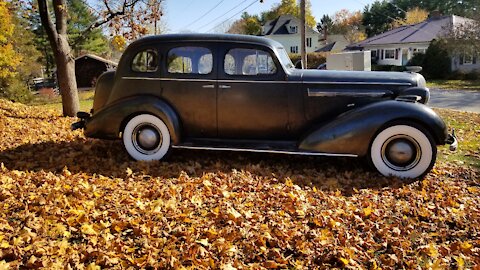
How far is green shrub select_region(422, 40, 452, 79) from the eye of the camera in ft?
101

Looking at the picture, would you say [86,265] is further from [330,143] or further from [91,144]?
[91,144]

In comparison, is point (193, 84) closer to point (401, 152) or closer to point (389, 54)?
point (401, 152)

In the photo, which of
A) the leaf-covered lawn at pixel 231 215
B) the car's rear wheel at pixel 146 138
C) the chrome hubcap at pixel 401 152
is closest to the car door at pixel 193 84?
the car's rear wheel at pixel 146 138

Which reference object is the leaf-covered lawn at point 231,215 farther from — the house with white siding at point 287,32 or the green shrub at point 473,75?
the house with white siding at point 287,32

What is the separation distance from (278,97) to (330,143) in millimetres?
1028

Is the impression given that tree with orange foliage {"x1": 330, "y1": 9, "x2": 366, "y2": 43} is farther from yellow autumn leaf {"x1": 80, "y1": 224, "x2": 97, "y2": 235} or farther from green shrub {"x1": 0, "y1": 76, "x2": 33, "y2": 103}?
yellow autumn leaf {"x1": 80, "y1": 224, "x2": 97, "y2": 235}

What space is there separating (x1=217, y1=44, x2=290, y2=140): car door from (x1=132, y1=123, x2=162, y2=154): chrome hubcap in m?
1.05

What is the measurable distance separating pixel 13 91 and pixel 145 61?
889 inches

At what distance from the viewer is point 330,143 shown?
5051 mm

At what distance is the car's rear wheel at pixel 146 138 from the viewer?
5.59 m

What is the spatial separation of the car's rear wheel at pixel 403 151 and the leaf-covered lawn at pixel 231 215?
21 centimetres

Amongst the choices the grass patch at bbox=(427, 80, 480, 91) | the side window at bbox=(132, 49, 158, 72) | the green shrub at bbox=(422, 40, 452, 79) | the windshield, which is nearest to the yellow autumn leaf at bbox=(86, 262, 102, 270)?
the side window at bbox=(132, 49, 158, 72)

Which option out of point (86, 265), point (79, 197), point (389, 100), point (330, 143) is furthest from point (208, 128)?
point (86, 265)

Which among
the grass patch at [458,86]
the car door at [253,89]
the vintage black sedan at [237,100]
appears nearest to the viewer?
the vintage black sedan at [237,100]
